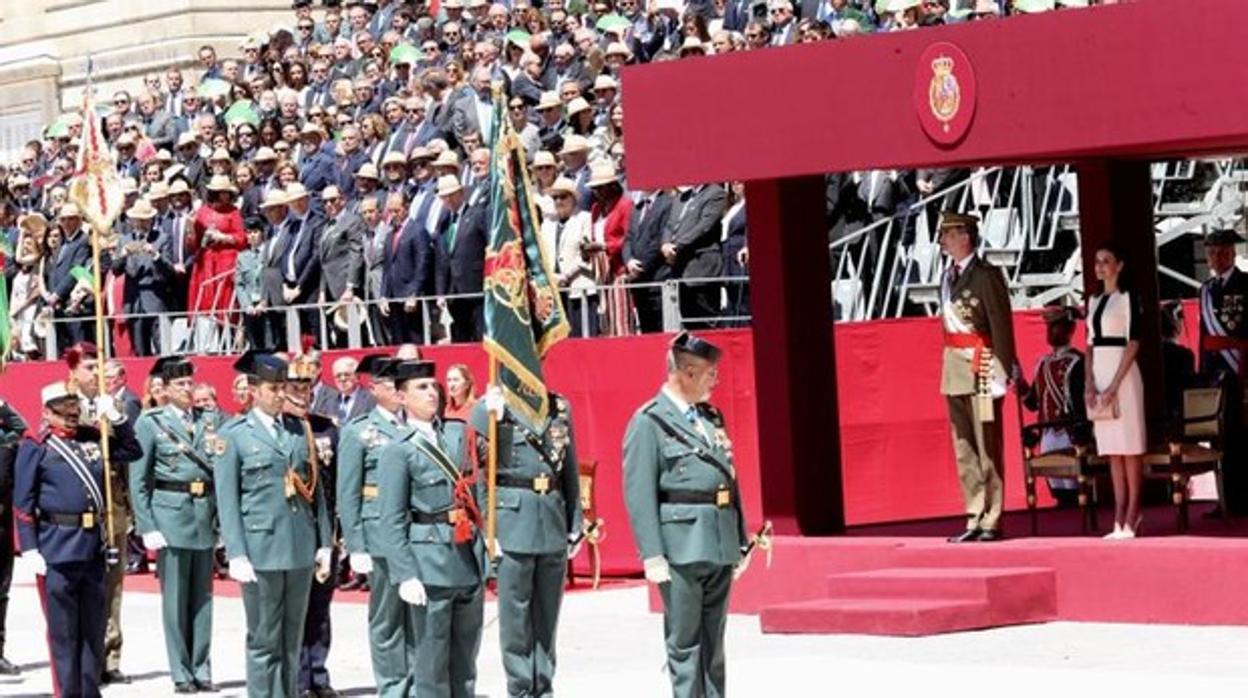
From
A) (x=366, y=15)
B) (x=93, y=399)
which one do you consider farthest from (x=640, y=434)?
(x=366, y=15)

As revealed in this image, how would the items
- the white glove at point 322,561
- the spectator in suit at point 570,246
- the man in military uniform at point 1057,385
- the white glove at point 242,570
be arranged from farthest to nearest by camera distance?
the spectator in suit at point 570,246 < the man in military uniform at point 1057,385 < the white glove at point 322,561 < the white glove at point 242,570

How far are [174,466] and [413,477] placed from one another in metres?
4.66

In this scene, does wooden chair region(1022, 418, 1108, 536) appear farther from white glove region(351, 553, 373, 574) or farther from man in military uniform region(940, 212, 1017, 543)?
white glove region(351, 553, 373, 574)

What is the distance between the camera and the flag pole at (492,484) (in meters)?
15.3

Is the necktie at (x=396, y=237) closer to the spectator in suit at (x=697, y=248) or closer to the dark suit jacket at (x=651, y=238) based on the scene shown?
the dark suit jacket at (x=651, y=238)

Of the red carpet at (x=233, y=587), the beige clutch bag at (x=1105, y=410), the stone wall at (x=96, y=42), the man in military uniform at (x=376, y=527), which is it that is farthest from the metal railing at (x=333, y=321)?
the stone wall at (x=96, y=42)

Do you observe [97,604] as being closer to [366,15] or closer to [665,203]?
[665,203]

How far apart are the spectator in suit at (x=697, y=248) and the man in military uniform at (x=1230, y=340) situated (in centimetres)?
395

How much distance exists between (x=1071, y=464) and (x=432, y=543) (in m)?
6.12

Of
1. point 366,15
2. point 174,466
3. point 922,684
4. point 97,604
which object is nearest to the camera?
point 922,684

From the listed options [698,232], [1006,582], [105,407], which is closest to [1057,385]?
[1006,582]

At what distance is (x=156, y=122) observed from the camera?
34.8 metres

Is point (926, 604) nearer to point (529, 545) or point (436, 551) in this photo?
point (529, 545)

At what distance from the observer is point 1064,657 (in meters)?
→ 17.6
